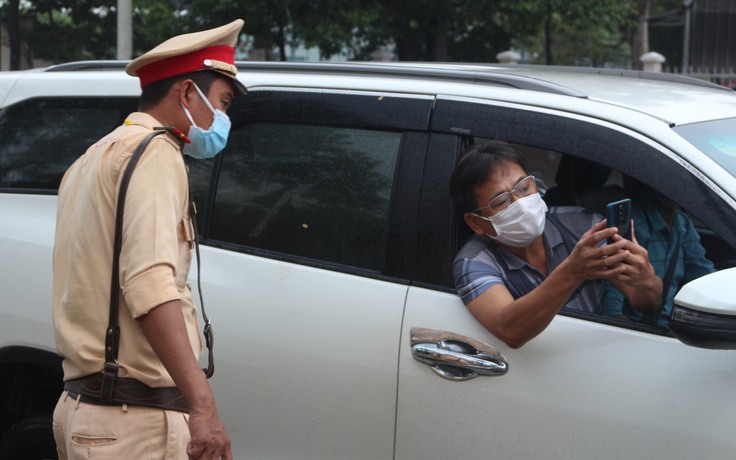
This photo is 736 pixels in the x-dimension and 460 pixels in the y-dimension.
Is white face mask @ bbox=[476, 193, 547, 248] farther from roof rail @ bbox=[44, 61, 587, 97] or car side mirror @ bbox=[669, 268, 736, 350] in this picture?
car side mirror @ bbox=[669, 268, 736, 350]

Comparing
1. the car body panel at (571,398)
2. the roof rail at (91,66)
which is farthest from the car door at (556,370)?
the roof rail at (91,66)

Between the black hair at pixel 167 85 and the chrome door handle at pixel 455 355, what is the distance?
2.82 feet

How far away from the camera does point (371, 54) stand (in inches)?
770

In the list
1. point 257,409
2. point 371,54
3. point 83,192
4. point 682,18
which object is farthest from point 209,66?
point 682,18

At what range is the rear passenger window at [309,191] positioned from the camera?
293 centimetres

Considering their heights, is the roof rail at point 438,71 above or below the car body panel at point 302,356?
above

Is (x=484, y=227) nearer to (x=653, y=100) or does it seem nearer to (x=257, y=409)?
(x=653, y=100)

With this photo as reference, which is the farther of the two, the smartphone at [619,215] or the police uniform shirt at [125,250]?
the smartphone at [619,215]

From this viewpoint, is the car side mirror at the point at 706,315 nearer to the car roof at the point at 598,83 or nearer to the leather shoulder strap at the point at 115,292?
the car roof at the point at 598,83

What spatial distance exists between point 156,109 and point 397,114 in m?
0.78

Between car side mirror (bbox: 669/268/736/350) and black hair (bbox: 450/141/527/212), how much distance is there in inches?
27.7

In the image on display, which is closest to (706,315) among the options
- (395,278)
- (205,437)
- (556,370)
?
(556,370)

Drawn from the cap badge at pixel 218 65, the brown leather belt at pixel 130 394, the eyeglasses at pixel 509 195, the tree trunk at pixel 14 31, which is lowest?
the brown leather belt at pixel 130 394

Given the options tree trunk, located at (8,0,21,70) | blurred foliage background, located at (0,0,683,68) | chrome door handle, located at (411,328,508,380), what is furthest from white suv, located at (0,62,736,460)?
tree trunk, located at (8,0,21,70)
